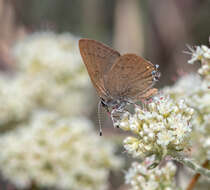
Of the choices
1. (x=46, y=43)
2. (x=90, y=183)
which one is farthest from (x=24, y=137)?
(x=46, y=43)

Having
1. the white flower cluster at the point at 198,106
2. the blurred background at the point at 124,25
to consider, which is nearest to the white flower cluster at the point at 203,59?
the white flower cluster at the point at 198,106

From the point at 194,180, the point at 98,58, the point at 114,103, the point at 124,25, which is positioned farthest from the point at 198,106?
the point at 124,25

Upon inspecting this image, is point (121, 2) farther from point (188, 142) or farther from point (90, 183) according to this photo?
point (188, 142)

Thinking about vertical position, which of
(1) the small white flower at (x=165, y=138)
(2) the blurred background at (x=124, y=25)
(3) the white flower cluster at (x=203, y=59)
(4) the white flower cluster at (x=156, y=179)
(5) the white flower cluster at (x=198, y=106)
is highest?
(2) the blurred background at (x=124, y=25)

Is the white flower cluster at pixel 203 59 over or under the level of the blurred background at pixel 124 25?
under

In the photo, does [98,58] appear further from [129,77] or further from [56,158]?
[56,158]

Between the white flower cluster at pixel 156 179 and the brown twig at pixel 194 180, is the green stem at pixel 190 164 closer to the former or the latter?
the white flower cluster at pixel 156 179

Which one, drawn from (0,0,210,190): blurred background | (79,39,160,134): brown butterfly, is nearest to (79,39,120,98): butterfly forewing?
(79,39,160,134): brown butterfly
